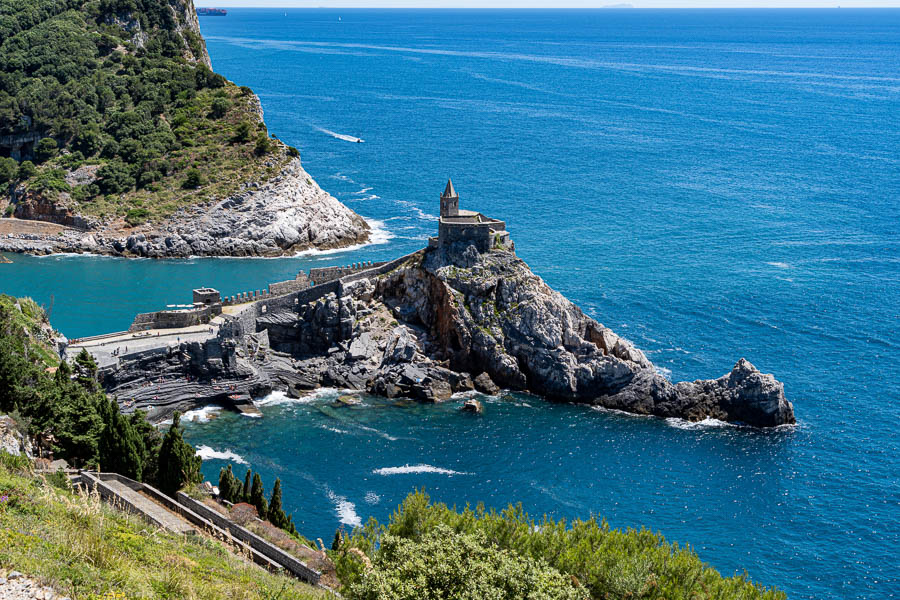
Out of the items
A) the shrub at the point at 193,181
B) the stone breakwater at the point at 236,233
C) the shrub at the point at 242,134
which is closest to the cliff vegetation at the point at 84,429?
the stone breakwater at the point at 236,233

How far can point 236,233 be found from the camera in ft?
384

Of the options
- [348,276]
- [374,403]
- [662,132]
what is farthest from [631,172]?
[374,403]

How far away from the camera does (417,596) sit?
3419cm

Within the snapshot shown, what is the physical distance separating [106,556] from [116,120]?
11517 cm

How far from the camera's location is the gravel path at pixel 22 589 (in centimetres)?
2550

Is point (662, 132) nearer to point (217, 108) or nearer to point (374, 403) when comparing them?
point (217, 108)

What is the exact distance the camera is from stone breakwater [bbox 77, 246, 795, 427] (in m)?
76.1

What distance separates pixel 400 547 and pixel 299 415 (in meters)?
40.4

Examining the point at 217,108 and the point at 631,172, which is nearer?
the point at 217,108

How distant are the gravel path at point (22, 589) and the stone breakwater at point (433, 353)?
5009cm

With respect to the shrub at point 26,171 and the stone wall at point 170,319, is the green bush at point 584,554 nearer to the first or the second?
the stone wall at point 170,319

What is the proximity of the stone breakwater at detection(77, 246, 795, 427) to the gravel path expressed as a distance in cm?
5009

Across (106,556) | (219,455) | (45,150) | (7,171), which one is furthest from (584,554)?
(45,150)

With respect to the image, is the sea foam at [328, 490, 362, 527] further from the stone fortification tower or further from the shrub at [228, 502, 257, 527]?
the stone fortification tower
